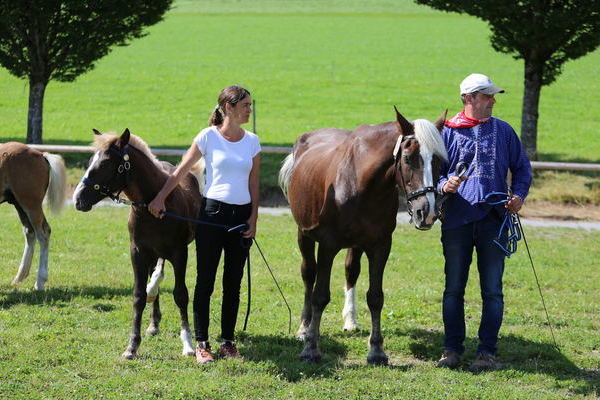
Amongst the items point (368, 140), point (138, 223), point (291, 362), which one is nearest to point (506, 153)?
point (368, 140)

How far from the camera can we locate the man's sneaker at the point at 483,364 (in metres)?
6.36

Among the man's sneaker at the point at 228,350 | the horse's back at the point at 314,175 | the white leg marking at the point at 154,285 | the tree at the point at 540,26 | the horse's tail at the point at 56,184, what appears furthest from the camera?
the tree at the point at 540,26

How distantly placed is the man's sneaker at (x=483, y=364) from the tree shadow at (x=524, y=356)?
3.0 inches

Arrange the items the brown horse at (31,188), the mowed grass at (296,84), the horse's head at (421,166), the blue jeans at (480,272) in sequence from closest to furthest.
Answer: the horse's head at (421,166)
the blue jeans at (480,272)
the brown horse at (31,188)
the mowed grass at (296,84)

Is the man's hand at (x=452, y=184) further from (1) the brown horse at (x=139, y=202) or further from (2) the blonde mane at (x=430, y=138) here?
(1) the brown horse at (x=139, y=202)

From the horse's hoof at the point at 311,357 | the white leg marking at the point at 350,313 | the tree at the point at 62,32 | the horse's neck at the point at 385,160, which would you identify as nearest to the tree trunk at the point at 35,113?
the tree at the point at 62,32

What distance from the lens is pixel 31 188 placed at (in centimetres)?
914

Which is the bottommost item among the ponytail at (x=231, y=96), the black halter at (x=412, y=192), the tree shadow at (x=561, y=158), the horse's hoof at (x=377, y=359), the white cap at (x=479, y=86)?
the horse's hoof at (x=377, y=359)

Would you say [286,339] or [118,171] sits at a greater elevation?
[118,171]

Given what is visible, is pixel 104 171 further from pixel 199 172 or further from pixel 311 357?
pixel 311 357

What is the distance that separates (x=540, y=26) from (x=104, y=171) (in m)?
11.4

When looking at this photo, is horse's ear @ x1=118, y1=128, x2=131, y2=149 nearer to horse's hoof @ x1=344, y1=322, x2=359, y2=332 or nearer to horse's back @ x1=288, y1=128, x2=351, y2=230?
horse's back @ x1=288, y1=128, x2=351, y2=230

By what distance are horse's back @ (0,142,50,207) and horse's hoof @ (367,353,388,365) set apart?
4616 millimetres

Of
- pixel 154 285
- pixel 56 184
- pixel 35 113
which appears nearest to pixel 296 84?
pixel 35 113
